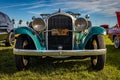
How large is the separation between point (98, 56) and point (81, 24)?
95 cm

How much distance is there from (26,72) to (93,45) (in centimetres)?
178

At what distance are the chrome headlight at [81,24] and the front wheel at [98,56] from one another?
378 mm

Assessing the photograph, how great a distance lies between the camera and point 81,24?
7.16 metres

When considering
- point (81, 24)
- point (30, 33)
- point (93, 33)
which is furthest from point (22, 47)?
point (93, 33)

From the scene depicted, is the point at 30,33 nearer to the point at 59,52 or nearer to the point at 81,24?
the point at 59,52

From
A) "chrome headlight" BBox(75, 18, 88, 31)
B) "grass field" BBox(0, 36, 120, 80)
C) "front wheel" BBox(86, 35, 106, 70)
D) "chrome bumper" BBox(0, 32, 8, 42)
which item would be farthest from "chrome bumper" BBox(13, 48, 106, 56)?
"chrome bumper" BBox(0, 32, 8, 42)

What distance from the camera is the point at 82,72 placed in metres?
6.68

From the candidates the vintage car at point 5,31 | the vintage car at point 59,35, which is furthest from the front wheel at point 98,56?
the vintage car at point 5,31

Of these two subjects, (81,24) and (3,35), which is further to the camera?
(3,35)

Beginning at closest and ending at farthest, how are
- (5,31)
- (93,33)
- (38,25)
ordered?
(93,33)
(38,25)
(5,31)

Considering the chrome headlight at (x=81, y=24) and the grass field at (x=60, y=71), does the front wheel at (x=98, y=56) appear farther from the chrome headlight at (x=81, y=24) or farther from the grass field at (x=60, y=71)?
the chrome headlight at (x=81, y=24)

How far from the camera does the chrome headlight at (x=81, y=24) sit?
23.2 ft

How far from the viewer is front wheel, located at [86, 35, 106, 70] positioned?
6750mm

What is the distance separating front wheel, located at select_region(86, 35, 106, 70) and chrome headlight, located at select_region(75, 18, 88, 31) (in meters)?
0.38
